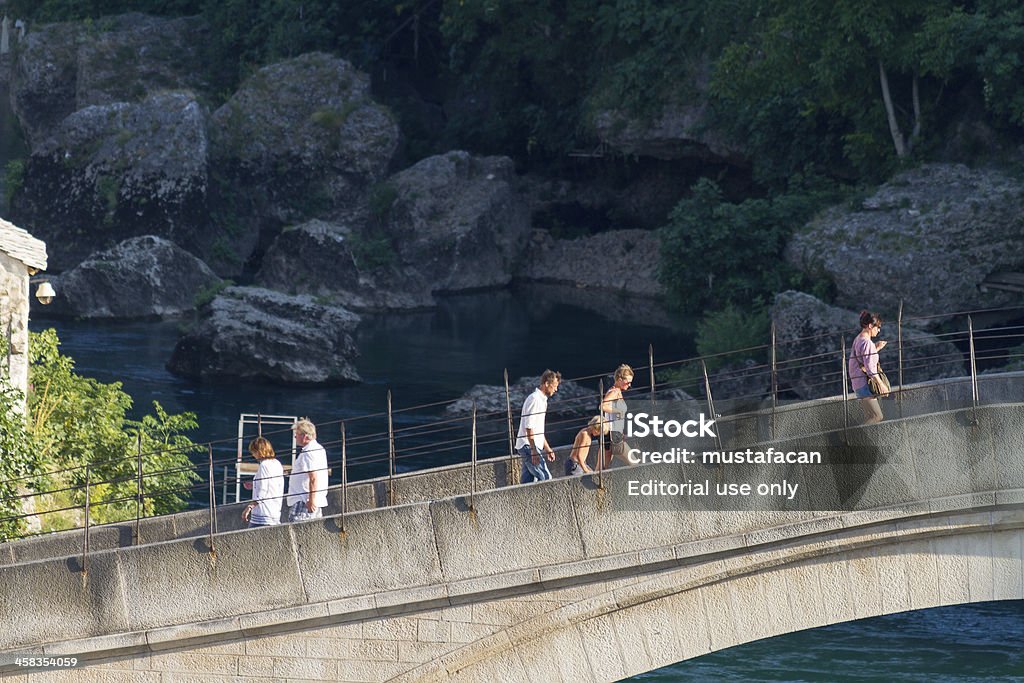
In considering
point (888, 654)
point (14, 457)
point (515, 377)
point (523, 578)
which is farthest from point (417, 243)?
point (523, 578)

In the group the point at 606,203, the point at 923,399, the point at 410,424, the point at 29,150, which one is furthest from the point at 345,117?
the point at 923,399

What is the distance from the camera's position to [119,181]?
54.0 metres

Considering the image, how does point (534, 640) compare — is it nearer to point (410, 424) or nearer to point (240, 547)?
point (240, 547)

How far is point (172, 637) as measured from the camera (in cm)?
1552

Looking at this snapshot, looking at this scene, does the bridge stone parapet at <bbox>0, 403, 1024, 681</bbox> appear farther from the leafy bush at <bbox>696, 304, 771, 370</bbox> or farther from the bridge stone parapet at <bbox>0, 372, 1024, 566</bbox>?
the leafy bush at <bbox>696, 304, 771, 370</bbox>

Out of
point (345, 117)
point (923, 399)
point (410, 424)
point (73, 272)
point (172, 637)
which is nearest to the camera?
point (172, 637)

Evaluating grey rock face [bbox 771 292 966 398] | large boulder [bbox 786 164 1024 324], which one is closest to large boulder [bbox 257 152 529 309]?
large boulder [bbox 786 164 1024 324]

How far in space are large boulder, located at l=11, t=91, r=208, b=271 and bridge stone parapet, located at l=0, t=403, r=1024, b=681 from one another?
39.3 metres

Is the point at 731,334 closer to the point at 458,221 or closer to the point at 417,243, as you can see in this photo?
the point at 458,221

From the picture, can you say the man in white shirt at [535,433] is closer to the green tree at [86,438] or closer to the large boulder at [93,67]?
the green tree at [86,438]

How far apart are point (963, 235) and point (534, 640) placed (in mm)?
24534

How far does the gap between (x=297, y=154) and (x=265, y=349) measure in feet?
57.7

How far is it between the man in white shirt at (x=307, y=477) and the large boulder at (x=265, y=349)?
79.5 ft

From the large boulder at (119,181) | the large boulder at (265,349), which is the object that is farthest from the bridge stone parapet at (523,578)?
the large boulder at (119,181)
